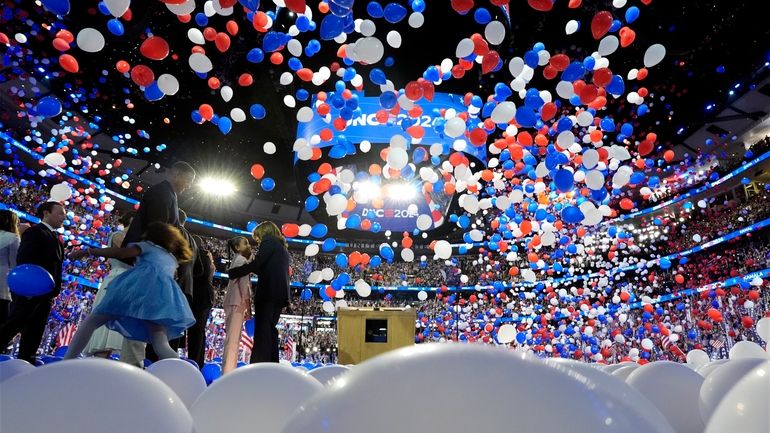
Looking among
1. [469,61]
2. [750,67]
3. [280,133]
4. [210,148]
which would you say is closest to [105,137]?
[210,148]

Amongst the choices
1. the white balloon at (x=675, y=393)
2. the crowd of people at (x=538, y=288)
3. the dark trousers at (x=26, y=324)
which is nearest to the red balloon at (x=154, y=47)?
the dark trousers at (x=26, y=324)

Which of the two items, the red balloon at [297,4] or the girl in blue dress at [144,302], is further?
the red balloon at [297,4]

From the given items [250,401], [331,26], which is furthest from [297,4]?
[250,401]

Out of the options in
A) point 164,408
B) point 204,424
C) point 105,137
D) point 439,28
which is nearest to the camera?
point 164,408

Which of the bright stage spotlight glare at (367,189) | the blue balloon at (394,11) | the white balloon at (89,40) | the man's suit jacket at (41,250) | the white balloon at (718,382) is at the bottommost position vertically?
the white balloon at (718,382)

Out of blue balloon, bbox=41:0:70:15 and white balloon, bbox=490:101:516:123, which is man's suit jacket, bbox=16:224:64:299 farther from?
white balloon, bbox=490:101:516:123

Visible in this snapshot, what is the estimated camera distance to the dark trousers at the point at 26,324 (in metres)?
3.22

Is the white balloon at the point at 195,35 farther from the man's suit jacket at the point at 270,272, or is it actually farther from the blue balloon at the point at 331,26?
the man's suit jacket at the point at 270,272

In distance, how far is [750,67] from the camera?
45.8 feet

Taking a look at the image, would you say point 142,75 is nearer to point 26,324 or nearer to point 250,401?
point 26,324

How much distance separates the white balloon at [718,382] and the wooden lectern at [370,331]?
5011 millimetres

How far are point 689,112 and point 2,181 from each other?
20.5 metres

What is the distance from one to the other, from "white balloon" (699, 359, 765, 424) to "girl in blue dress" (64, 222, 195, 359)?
8.41 ft

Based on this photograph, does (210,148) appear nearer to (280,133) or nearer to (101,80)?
(280,133)
